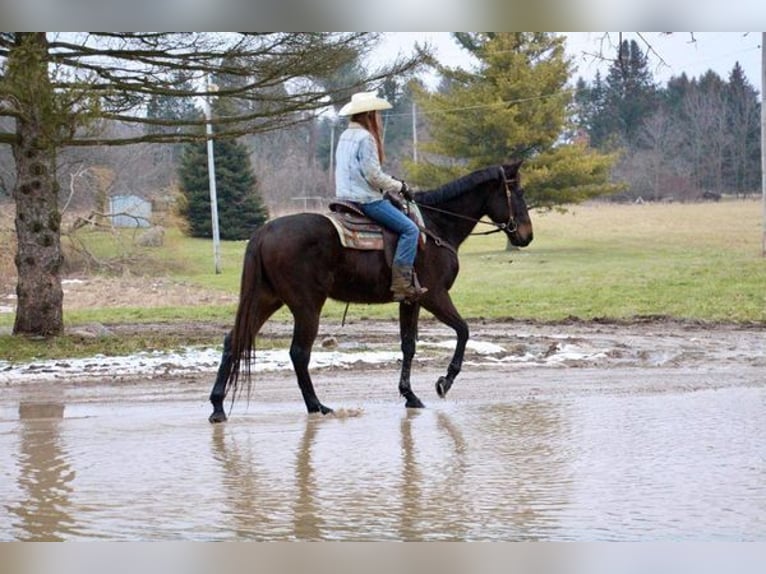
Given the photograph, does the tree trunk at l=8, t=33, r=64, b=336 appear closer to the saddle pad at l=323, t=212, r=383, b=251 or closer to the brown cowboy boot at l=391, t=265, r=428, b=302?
the saddle pad at l=323, t=212, r=383, b=251

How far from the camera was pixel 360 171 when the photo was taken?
9461mm

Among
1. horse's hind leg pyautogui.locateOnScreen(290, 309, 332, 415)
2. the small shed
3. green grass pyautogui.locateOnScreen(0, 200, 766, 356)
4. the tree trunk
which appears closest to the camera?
horse's hind leg pyautogui.locateOnScreen(290, 309, 332, 415)

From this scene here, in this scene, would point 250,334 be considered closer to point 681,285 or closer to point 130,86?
point 130,86

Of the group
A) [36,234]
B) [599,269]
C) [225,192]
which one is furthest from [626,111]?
[36,234]

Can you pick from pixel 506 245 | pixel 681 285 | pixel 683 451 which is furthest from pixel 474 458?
pixel 506 245

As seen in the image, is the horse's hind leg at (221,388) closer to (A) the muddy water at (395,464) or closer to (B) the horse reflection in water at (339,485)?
(A) the muddy water at (395,464)

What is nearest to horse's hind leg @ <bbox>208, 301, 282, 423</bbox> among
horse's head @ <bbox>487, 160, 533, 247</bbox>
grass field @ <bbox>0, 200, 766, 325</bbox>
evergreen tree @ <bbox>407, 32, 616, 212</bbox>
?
horse's head @ <bbox>487, 160, 533, 247</bbox>

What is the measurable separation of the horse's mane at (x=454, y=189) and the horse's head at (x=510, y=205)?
0.43ft

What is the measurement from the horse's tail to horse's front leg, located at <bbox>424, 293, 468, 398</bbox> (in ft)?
4.87

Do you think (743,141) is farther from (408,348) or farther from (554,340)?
(408,348)

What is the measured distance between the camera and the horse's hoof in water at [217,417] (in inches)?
361

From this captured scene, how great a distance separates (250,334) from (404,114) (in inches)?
951

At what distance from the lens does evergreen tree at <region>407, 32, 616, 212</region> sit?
28500 millimetres

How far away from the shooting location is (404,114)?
3288cm
